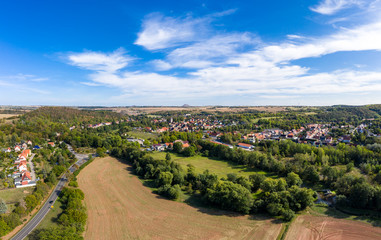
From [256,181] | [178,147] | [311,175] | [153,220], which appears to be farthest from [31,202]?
[311,175]

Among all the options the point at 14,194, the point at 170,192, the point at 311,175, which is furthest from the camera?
the point at 311,175

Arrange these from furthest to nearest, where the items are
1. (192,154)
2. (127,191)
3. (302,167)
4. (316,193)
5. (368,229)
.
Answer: (192,154) < (302,167) < (127,191) < (316,193) < (368,229)

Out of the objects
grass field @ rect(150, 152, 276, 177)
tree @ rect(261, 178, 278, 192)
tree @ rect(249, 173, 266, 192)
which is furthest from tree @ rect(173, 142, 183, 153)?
tree @ rect(261, 178, 278, 192)

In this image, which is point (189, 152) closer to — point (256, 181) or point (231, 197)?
point (256, 181)

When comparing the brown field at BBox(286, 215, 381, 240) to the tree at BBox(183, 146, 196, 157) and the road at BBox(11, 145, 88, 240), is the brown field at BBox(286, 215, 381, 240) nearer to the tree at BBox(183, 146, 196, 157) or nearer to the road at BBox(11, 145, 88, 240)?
the road at BBox(11, 145, 88, 240)

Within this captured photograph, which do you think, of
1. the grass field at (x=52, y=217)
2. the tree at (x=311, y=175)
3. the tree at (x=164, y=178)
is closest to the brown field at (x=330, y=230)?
the tree at (x=311, y=175)

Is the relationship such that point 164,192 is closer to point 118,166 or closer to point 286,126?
point 118,166

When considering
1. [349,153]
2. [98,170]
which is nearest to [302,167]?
[349,153]
